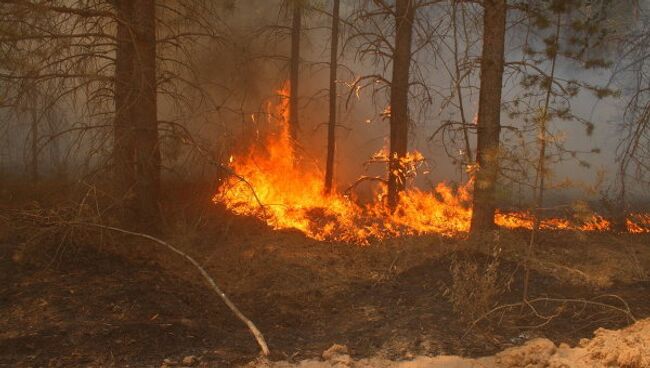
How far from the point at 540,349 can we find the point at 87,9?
22.8 feet

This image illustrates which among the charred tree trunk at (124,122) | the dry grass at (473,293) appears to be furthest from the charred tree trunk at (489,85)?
the charred tree trunk at (124,122)

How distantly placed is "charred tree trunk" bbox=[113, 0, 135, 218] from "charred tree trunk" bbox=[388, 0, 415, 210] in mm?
5753

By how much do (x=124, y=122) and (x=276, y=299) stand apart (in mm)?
3470

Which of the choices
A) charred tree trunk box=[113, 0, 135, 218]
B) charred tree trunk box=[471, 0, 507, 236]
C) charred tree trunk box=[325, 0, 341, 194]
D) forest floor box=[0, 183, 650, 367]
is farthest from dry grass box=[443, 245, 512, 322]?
charred tree trunk box=[325, 0, 341, 194]

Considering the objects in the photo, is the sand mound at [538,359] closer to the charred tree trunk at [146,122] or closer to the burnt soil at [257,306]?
the burnt soil at [257,306]

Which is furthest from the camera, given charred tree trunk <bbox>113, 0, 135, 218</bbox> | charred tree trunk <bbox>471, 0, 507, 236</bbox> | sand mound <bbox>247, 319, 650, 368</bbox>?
charred tree trunk <bbox>471, 0, 507, 236</bbox>

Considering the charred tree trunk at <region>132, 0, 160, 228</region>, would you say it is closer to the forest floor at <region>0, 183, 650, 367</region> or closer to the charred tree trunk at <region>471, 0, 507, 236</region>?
the forest floor at <region>0, 183, 650, 367</region>

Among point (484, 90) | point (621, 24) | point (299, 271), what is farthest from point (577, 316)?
point (621, 24)

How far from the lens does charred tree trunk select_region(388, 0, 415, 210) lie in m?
12.1

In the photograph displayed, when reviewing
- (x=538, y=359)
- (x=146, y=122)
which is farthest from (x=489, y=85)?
(x=146, y=122)

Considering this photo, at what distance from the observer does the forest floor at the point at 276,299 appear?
5066mm

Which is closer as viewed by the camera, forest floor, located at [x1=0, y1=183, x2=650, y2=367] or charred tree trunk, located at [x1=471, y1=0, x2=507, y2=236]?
forest floor, located at [x1=0, y1=183, x2=650, y2=367]

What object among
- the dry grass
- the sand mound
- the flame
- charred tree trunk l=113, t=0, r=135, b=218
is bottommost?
the sand mound

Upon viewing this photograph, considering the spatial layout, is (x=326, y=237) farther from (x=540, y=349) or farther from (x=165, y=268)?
(x=540, y=349)
